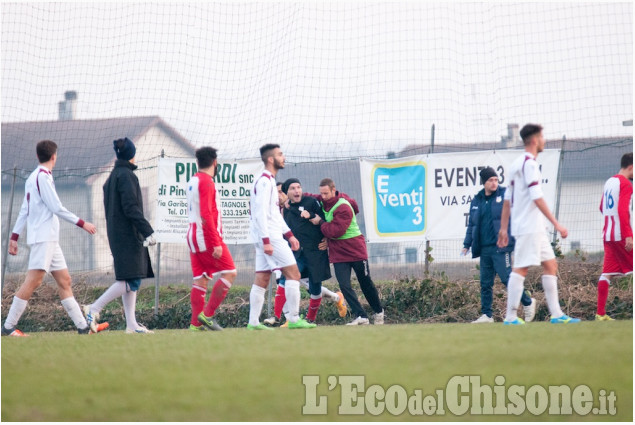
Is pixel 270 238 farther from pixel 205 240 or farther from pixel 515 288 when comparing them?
pixel 515 288

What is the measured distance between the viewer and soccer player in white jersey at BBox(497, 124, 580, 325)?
8.82 metres

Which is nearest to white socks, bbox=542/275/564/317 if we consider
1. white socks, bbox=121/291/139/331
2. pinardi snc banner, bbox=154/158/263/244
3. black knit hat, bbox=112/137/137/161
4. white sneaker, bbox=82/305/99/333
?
white socks, bbox=121/291/139/331

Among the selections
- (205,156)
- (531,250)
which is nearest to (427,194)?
(531,250)

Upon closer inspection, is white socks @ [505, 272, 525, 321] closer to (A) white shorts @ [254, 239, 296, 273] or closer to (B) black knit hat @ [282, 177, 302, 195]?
(A) white shorts @ [254, 239, 296, 273]

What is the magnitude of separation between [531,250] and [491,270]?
8.09 ft

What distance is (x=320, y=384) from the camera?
4.97 m

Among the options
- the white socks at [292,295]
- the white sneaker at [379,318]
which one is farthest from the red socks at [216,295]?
the white sneaker at [379,318]

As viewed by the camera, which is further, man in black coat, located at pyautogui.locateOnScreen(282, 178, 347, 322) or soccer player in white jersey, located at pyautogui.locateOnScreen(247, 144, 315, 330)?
man in black coat, located at pyautogui.locateOnScreen(282, 178, 347, 322)

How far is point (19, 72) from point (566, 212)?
10.3m

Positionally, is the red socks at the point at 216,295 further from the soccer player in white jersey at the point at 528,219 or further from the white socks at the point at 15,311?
the soccer player in white jersey at the point at 528,219

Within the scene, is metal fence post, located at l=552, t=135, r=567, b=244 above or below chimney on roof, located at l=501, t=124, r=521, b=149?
below

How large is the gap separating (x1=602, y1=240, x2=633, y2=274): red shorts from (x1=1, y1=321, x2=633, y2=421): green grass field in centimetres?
245

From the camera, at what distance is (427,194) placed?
13.4m

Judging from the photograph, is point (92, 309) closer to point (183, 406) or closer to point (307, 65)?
point (183, 406)
